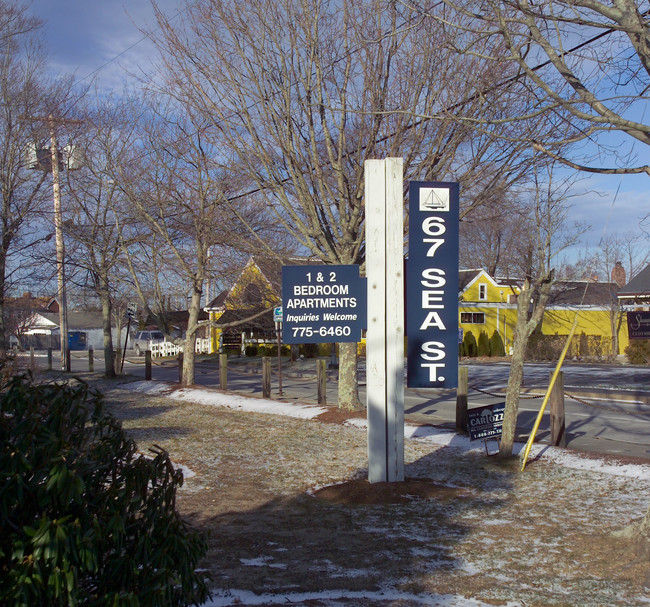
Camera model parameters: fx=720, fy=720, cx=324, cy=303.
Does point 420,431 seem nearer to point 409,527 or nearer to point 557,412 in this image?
point 557,412

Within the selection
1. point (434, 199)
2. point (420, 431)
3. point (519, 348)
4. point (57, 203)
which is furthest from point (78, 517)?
point (57, 203)

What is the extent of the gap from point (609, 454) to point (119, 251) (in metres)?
16.6

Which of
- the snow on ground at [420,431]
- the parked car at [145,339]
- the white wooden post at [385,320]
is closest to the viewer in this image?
the white wooden post at [385,320]

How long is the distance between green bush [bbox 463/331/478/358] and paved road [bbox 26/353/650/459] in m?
10.7

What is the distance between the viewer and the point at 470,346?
4212cm

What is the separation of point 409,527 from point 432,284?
9.06 feet

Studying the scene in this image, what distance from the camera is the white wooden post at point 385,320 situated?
779 cm

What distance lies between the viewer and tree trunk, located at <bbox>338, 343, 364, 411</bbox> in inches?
538

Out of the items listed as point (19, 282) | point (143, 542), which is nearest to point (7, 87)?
point (19, 282)

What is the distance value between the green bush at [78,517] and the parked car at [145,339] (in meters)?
49.6

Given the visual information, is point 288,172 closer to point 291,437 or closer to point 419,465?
point 291,437

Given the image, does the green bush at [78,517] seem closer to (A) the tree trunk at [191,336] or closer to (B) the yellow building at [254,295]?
(B) the yellow building at [254,295]

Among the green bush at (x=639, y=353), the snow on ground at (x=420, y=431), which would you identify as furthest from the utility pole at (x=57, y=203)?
the green bush at (x=639, y=353)

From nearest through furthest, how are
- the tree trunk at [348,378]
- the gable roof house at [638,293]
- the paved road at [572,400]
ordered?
the paved road at [572,400], the tree trunk at [348,378], the gable roof house at [638,293]
